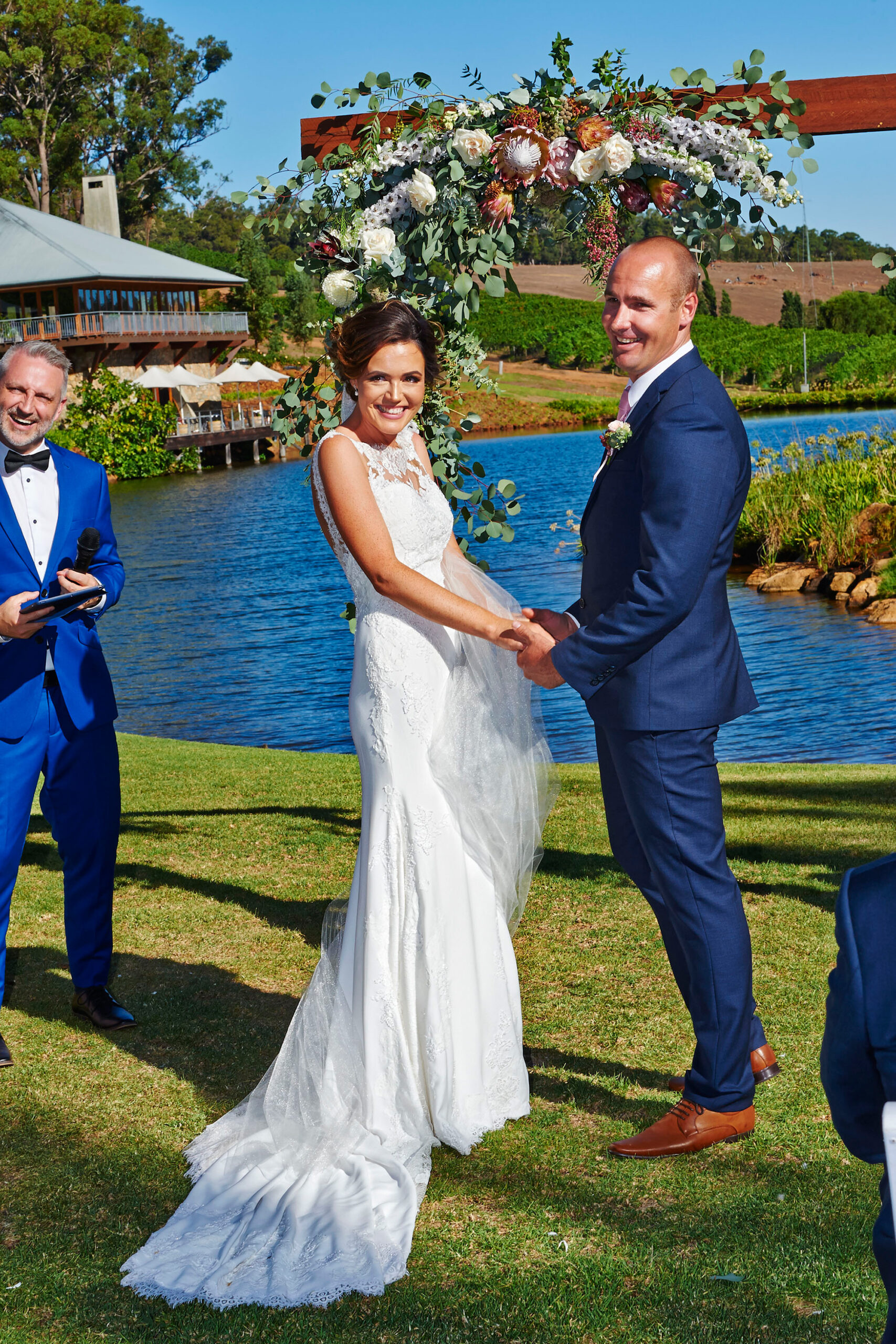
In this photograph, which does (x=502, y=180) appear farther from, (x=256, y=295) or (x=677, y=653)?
(x=256, y=295)

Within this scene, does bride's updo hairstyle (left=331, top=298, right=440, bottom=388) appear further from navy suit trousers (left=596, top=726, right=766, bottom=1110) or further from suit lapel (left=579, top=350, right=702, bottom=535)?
navy suit trousers (left=596, top=726, right=766, bottom=1110)

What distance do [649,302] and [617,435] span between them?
357mm

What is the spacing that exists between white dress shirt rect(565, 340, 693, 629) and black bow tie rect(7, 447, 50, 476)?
2.09 meters

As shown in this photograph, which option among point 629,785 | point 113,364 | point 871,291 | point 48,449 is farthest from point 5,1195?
point 871,291

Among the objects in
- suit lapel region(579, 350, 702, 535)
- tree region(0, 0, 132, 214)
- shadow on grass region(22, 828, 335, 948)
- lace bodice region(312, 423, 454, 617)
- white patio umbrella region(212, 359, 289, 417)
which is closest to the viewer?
suit lapel region(579, 350, 702, 535)

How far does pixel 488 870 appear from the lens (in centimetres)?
367

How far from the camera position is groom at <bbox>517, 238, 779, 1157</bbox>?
3.19 metres

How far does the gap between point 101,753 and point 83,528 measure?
81 centimetres

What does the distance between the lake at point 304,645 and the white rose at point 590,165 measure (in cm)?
689

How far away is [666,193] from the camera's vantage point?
4281 millimetres

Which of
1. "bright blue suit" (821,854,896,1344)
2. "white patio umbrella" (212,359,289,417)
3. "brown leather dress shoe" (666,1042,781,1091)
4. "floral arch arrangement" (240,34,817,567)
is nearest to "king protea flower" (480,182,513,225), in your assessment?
"floral arch arrangement" (240,34,817,567)

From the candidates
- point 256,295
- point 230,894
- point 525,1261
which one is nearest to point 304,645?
point 230,894

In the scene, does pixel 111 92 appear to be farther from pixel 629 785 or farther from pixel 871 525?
pixel 629 785

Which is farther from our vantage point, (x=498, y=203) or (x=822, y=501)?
(x=822, y=501)
